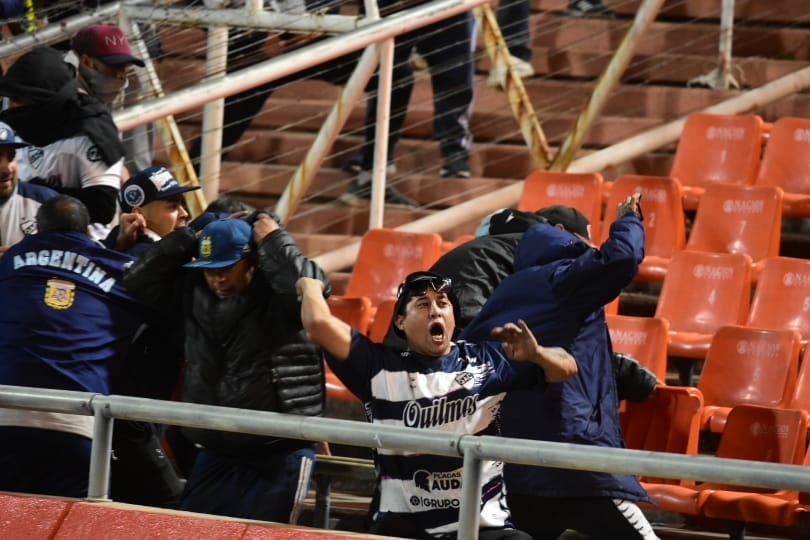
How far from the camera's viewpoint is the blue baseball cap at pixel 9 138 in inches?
248

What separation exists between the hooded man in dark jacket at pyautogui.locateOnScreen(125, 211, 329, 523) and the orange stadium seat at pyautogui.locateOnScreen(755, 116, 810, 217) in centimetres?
412

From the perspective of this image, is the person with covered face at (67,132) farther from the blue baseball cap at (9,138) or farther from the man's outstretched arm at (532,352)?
the man's outstretched arm at (532,352)

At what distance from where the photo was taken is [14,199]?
6465mm

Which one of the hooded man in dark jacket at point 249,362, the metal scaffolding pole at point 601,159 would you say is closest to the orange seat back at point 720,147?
the metal scaffolding pole at point 601,159

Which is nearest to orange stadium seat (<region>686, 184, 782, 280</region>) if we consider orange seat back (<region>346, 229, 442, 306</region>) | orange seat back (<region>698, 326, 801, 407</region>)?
orange seat back (<region>698, 326, 801, 407</region>)

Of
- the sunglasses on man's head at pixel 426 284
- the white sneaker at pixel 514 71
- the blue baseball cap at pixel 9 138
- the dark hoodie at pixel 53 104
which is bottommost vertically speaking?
the sunglasses on man's head at pixel 426 284

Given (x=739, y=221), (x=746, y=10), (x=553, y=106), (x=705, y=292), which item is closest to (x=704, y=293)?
(x=705, y=292)

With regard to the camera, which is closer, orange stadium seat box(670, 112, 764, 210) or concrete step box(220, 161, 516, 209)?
orange stadium seat box(670, 112, 764, 210)

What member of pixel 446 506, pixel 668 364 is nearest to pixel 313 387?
pixel 446 506

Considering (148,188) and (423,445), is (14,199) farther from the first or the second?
(423,445)

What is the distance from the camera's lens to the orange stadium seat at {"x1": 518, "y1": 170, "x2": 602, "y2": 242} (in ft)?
27.8

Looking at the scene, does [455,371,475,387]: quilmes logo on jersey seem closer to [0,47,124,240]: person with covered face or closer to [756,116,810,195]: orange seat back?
[0,47,124,240]: person with covered face

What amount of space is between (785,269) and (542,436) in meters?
2.56

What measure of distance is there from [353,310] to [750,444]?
6.63 ft
